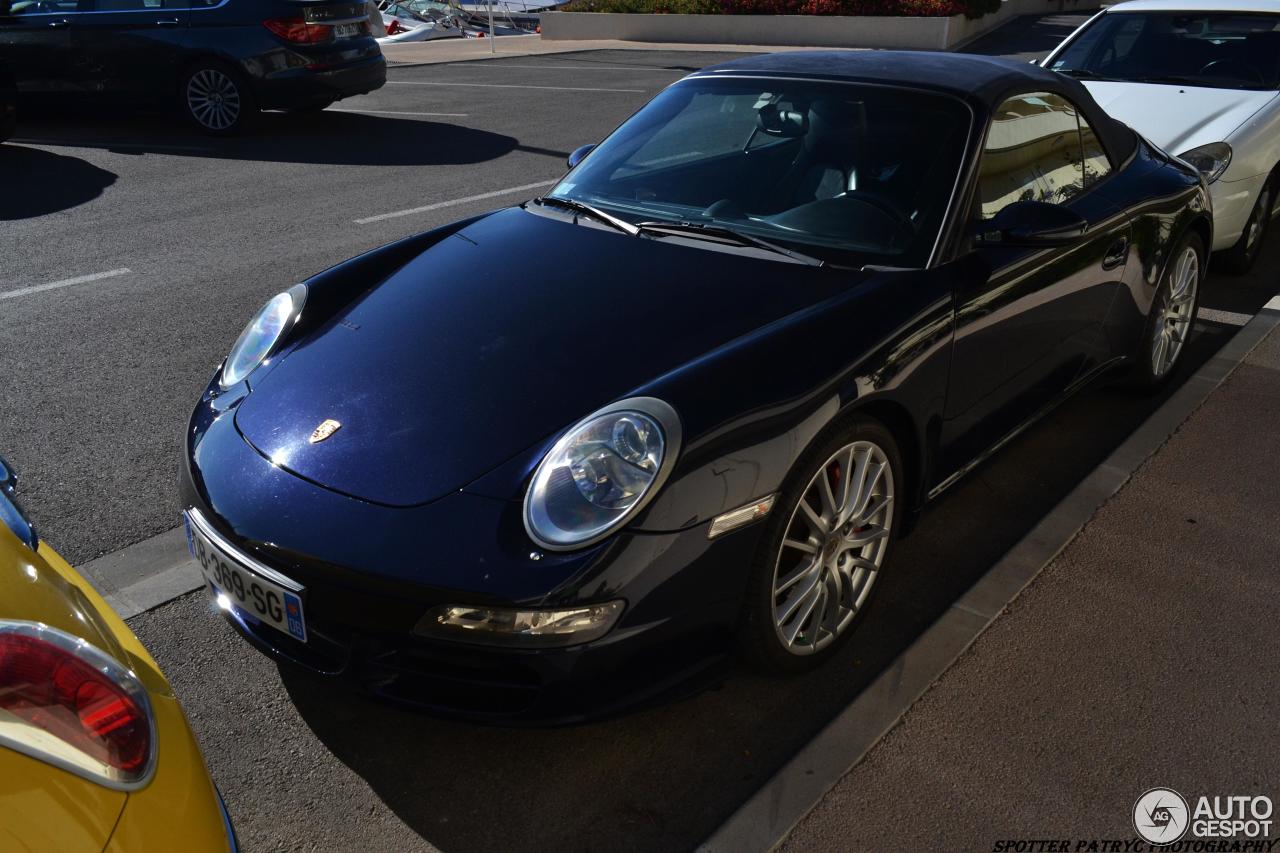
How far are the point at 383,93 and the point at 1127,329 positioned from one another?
1183cm

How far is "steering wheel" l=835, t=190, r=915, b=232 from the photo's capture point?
11.7 ft

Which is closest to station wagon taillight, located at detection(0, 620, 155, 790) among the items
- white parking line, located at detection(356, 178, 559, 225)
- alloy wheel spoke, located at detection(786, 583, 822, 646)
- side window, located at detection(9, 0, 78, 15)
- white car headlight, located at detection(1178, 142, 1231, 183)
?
alloy wheel spoke, located at detection(786, 583, 822, 646)

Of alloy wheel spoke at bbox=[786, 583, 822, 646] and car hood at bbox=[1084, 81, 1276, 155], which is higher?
car hood at bbox=[1084, 81, 1276, 155]

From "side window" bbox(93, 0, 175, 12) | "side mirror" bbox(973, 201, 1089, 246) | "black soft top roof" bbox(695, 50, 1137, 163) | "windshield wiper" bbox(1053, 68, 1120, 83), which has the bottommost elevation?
"side window" bbox(93, 0, 175, 12)

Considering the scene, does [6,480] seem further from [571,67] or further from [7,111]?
[571,67]

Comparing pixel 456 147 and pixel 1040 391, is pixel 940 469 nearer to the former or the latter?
pixel 1040 391

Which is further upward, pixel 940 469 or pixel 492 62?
pixel 940 469

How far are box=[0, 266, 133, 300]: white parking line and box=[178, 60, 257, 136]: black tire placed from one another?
459 cm

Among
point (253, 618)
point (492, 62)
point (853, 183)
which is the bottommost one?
point (492, 62)

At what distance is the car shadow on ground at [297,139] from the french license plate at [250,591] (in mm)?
7536

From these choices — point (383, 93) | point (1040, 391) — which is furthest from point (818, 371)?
point (383, 93)

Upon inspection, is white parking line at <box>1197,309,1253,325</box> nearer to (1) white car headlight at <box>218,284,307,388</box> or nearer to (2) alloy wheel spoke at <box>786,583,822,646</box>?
(2) alloy wheel spoke at <box>786,583,822,646</box>

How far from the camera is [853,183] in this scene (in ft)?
12.2

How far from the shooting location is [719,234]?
364 cm
